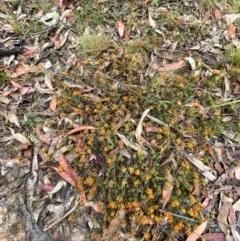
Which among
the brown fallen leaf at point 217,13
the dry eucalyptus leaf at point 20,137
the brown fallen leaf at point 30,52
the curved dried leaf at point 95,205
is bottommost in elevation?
the curved dried leaf at point 95,205

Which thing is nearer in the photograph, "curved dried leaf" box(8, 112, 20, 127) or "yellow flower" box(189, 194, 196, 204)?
"yellow flower" box(189, 194, 196, 204)

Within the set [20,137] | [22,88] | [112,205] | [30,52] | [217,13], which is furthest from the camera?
[217,13]

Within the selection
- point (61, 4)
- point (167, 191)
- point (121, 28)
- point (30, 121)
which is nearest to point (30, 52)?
point (61, 4)

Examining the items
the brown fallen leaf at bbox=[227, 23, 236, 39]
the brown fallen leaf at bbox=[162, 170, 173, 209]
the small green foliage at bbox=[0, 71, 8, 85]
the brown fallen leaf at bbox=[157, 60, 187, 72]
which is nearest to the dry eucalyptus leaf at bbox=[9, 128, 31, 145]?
the small green foliage at bbox=[0, 71, 8, 85]

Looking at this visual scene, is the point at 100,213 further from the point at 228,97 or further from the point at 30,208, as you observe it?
the point at 228,97

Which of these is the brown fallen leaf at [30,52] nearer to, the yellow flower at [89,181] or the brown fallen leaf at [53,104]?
the brown fallen leaf at [53,104]

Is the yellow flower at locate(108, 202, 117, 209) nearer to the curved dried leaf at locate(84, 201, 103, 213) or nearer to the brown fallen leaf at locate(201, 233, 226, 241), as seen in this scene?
the curved dried leaf at locate(84, 201, 103, 213)

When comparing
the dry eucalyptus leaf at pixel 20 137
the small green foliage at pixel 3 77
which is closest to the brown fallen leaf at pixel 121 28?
the small green foliage at pixel 3 77

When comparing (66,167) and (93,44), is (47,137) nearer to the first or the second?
(66,167)

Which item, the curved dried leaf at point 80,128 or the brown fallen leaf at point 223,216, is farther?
the curved dried leaf at point 80,128
